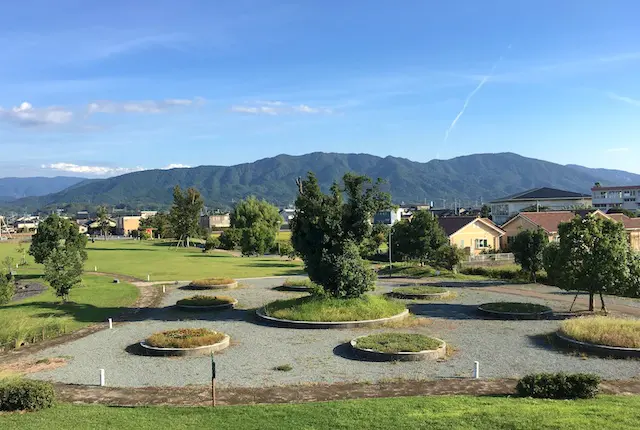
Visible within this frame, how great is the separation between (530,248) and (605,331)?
2072cm

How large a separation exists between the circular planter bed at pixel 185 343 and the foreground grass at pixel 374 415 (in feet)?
20.4

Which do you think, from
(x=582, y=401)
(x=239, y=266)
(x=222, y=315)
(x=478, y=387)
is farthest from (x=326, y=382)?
(x=239, y=266)

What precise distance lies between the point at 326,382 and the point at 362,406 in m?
3.16

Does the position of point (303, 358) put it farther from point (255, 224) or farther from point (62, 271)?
point (255, 224)

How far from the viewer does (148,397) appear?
48.9ft

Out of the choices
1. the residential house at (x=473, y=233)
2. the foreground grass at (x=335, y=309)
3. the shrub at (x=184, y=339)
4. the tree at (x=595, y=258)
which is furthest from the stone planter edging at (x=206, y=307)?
the residential house at (x=473, y=233)

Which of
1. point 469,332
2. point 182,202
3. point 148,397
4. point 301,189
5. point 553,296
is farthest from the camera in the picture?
point 182,202

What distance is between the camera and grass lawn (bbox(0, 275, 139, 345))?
75.0ft

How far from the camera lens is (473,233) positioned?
66.4 m

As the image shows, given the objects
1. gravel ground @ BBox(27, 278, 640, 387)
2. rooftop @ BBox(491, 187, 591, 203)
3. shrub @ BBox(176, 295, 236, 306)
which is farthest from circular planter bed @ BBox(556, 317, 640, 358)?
rooftop @ BBox(491, 187, 591, 203)

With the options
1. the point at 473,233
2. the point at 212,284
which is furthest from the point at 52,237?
the point at 473,233

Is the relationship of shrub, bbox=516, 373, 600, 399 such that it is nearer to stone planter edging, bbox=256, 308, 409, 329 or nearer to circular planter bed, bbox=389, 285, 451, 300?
stone planter edging, bbox=256, 308, 409, 329

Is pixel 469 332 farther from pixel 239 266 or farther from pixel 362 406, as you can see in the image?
pixel 239 266

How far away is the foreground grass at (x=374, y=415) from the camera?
37.5 ft
